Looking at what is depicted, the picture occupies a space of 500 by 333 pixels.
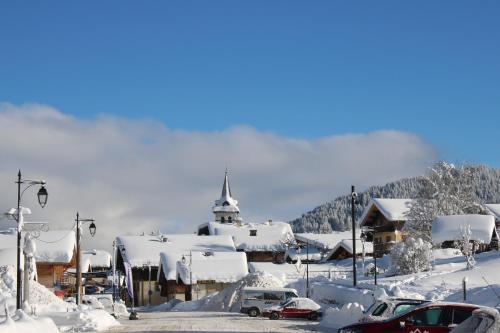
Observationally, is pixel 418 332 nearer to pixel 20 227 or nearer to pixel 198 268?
pixel 20 227

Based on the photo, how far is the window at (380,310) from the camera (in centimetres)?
2400

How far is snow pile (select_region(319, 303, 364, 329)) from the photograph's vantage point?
2989 cm

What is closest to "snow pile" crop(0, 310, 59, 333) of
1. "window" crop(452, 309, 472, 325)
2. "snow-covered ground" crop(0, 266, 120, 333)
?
"snow-covered ground" crop(0, 266, 120, 333)

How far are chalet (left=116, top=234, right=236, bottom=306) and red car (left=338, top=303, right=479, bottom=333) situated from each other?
2367 inches

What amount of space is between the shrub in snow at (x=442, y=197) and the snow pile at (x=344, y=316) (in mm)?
45900

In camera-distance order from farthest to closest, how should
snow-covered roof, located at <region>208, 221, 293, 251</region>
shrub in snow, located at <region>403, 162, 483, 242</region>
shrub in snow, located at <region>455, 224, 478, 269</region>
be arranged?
snow-covered roof, located at <region>208, 221, 293, 251</region>
shrub in snow, located at <region>403, 162, 483, 242</region>
shrub in snow, located at <region>455, 224, 478, 269</region>

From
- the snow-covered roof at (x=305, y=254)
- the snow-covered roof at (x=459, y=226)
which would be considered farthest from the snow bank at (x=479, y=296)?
the snow-covered roof at (x=305, y=254)

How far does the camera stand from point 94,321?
31.5 metres

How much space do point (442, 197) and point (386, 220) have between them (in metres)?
7.20

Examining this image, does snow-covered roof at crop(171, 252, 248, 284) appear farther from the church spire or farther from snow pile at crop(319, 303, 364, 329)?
the church spire

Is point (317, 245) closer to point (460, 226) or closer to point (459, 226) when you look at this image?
point (459, 226)

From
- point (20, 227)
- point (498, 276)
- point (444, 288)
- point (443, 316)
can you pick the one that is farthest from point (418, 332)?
point (498, 276)

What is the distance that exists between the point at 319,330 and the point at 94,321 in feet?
30.0

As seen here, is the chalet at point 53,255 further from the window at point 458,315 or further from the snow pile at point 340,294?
the window at point 458,315
